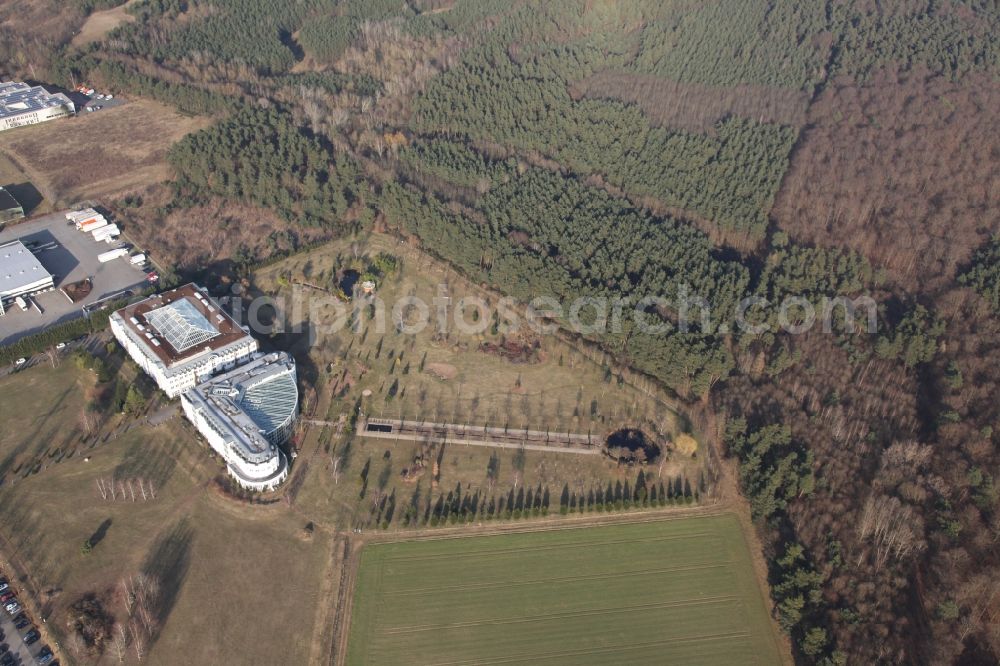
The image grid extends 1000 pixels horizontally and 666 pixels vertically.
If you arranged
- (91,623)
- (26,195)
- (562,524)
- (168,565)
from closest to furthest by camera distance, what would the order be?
(91,623) → (168,565) → (562,524) → (26,195)

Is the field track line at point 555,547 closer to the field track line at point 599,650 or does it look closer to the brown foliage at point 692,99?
the field track line at point 599,650

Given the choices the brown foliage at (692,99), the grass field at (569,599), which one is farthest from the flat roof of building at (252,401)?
the brown foliage at (692,99)

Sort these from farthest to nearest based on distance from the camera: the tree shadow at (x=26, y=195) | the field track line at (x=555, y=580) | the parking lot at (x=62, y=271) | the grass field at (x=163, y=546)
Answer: the tree shadow at (x=26, y=195)
the parking lot at (x=62, y=271)
the field track line at (x=555, y=580)
the grass field at (x=163, y=546)

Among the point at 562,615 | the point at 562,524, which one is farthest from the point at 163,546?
the point at 562,524

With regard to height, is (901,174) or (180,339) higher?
(901,174)

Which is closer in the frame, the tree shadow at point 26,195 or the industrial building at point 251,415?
the industrial building at point 251,415

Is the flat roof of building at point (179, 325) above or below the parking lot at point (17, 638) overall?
above

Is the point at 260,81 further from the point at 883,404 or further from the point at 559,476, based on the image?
the point at 883,404

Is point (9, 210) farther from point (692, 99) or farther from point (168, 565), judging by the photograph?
point (692, 99)
